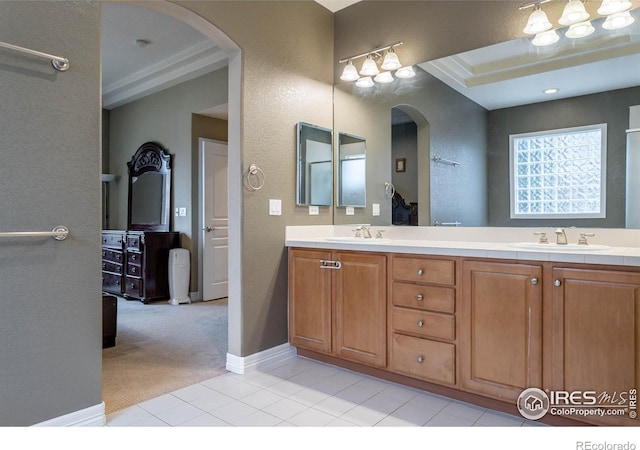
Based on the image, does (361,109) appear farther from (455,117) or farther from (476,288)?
(476,288)

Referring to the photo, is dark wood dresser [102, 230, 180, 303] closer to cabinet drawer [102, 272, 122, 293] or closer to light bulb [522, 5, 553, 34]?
cabinet drawer [102, 272, 122, 293]

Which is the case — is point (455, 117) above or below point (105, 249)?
above

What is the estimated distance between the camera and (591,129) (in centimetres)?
221

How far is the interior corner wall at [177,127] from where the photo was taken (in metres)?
4.67

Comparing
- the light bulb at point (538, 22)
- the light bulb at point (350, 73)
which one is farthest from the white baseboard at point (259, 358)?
the light bulb at point (538, 22)

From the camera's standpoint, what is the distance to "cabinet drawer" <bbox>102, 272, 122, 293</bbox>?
5051 millimetres

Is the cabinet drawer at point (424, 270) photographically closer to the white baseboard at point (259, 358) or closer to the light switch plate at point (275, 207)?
the light switch plate at point (275, 207)

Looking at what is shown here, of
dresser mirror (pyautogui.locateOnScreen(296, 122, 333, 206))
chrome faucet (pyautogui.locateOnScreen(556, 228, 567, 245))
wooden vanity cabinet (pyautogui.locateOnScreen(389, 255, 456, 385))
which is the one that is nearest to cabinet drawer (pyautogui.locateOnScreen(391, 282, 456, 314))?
wooden vanity cabinet (pyautogui.locateOnScreen(389, 255, 456, 385))

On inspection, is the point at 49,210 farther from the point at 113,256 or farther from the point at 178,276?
the point at 113,256

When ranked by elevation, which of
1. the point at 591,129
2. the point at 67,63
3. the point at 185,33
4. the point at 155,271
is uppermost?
the point at 185,33

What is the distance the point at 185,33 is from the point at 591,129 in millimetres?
3554

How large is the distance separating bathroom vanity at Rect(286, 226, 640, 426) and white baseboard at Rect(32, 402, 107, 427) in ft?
4.18

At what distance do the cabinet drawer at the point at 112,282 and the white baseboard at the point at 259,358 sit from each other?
3.06 metres

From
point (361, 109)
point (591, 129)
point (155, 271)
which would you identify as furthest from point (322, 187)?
point (155, 271)
